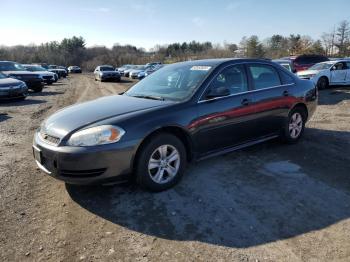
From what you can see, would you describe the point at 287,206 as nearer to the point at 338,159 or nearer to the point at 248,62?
the point at 338,159

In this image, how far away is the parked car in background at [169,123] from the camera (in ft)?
13.1

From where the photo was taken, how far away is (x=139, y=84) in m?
5.89

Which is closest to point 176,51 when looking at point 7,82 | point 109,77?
point 109,77

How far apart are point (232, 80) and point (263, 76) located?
86 cm

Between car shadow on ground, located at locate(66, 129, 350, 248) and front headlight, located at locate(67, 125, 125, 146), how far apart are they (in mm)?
760

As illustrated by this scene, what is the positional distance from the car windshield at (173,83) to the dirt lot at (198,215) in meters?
1.17

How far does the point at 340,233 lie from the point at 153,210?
1943 mm

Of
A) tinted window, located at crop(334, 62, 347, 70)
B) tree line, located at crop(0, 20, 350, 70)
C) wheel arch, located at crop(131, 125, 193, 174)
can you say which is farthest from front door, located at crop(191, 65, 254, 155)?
tree line, located at crop(0, 20, 350, 70)

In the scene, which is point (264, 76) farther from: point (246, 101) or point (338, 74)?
point (338, 74)

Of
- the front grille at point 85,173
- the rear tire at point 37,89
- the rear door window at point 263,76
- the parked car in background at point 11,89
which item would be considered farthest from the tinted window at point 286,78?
the rear tire at point 37,89

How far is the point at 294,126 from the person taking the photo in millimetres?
6543

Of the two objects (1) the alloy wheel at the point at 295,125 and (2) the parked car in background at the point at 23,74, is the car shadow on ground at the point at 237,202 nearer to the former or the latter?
(1) the alloy wheel at the point at 295,125

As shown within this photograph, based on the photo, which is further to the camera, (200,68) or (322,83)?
(322,83)

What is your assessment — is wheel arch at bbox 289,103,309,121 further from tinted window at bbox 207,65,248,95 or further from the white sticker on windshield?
the white sticker on windshield
